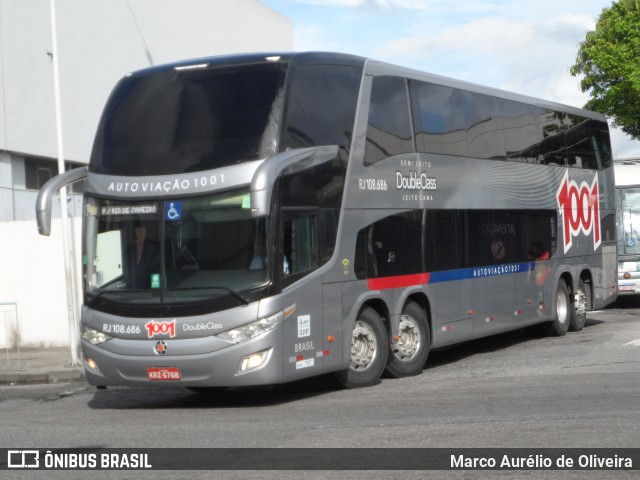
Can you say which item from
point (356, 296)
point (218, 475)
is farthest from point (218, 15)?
point (218, 475)

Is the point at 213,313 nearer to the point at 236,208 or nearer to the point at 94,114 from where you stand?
the point at 236,208

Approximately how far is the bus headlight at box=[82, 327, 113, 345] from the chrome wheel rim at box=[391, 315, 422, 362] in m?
4.11

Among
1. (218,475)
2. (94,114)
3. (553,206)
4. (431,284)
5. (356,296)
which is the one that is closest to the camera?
(218,475)

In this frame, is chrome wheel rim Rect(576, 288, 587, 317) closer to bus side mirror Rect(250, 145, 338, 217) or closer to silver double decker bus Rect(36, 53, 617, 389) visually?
silver double decker bus Rect(36, 53, 617, 389)

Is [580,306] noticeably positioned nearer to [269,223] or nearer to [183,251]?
[269,223]

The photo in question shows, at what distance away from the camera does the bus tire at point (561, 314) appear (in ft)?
66.9

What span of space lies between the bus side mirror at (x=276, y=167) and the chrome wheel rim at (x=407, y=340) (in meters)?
2.91

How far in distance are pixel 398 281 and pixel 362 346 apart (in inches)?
45.4

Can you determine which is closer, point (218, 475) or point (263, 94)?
point (218, 475)

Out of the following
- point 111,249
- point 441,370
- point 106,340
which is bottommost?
point 441,370

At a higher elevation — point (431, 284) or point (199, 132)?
point (199, 132)

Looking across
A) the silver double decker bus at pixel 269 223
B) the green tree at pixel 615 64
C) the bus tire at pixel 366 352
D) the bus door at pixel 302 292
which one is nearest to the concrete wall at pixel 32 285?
the silver double decker bus at pixel 269 223

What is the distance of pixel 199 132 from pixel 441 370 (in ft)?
18.7

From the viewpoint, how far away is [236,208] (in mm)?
12016
